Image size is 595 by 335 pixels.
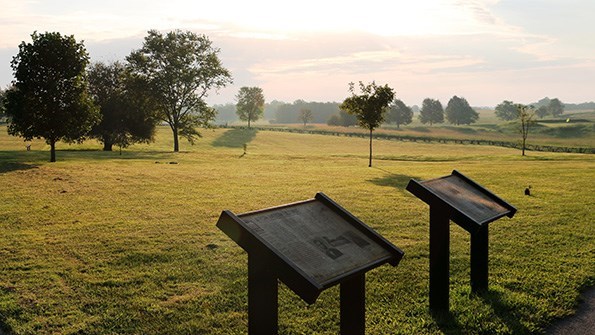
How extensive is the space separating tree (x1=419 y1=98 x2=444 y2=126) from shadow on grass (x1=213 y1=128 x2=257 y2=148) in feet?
321

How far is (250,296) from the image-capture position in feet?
18.5

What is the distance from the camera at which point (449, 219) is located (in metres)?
8.93

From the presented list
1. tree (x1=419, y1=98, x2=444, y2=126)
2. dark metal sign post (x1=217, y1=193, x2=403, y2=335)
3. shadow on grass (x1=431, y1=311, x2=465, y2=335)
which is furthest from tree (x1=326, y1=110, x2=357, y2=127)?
dark metal sign post (x1=217, y1=193, x2=403, y2=335)

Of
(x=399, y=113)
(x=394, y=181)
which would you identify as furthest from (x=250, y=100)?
(x=394, y=181)

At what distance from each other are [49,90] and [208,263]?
2816cm

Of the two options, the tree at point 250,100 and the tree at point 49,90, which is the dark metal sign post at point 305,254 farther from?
the tree at point 250,100

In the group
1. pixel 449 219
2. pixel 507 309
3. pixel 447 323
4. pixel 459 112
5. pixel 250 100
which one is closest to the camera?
pixel 447 323

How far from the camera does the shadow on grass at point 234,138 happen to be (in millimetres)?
80694

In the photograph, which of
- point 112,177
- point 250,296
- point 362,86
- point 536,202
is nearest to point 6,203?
point 112,177

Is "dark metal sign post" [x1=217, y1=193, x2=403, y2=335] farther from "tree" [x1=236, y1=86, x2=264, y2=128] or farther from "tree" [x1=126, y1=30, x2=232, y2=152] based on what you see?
"tree" [x1=236, y1=86, x2=264, y2=128]

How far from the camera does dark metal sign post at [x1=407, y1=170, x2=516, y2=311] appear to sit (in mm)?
8664

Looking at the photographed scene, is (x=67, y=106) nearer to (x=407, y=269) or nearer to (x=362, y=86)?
(x=362, y=86)

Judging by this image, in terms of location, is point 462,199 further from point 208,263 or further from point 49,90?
point 49,90

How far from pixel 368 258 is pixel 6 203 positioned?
701 inches
